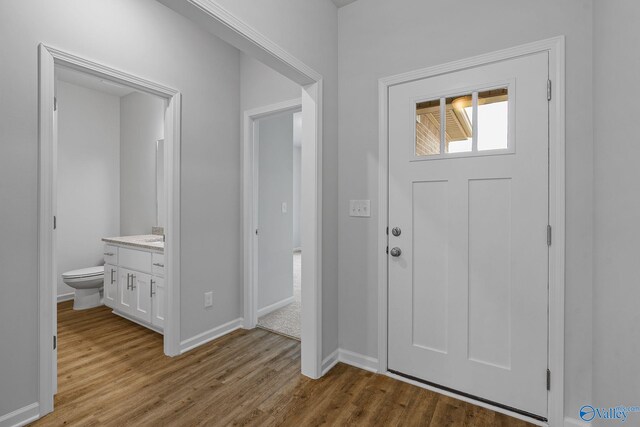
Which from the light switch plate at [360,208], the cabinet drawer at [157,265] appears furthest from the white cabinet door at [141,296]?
the light switch plate at [360,208]

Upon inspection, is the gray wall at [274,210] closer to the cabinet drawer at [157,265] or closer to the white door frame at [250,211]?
the white door frame at [250,211]

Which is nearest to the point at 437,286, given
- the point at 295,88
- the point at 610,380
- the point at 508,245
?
the point at 508,245

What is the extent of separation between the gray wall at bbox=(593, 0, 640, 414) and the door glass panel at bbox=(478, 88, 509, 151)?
15.3 inches

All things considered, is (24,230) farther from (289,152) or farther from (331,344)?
(289,152)

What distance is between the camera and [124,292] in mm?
3141

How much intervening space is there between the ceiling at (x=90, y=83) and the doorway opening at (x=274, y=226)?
1889mm

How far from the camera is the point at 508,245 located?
5.73ft

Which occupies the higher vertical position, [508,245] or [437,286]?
[508,245]

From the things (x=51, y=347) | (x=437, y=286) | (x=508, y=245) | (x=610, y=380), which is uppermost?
(x=508, y=245)

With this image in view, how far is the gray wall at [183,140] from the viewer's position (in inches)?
64.1

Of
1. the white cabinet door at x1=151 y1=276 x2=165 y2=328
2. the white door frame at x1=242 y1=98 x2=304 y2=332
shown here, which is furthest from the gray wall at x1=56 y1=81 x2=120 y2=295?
the white door frame at x1=242 y1=98 x2=304 y2=332

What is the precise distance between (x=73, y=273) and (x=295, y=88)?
323 centimetres

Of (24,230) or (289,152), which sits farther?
(289,152)

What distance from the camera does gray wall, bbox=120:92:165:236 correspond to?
12.6 feet
